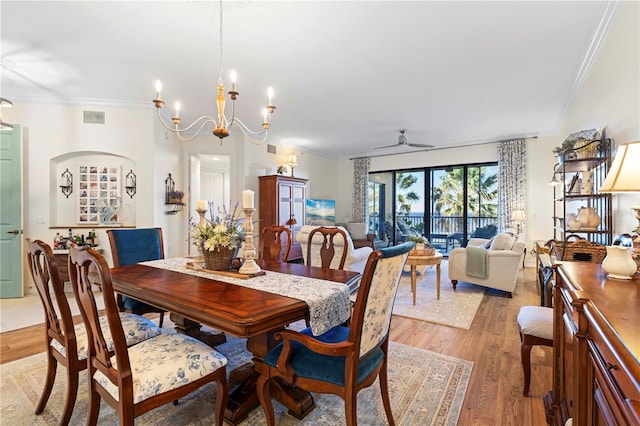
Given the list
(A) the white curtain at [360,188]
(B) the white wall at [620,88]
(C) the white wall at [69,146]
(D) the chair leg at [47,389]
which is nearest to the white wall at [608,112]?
(B) the white wall at [620,88]

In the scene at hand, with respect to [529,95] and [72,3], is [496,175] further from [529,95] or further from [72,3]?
[72,3]

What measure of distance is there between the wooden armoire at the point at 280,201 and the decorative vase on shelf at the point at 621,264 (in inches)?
195

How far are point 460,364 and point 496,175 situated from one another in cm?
566

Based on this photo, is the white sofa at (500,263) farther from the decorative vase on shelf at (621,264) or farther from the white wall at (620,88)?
the decorative vase on shelf at (621,264)

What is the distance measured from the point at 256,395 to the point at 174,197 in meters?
4.09

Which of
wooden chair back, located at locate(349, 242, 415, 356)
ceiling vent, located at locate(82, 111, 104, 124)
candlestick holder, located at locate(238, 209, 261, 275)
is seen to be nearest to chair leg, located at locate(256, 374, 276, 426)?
wooden chair back, located at locate(349, 242, 415, 356)

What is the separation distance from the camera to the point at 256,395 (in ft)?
6.14

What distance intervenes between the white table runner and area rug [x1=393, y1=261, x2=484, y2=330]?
2.01 metres

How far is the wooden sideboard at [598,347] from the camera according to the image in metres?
0.70

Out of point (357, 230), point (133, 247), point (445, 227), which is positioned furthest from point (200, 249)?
point (445, 227)

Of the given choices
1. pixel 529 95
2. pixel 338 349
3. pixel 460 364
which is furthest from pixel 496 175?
pixel 338 349

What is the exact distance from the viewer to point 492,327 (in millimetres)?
3170

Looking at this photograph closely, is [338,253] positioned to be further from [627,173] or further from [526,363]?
[627,173]

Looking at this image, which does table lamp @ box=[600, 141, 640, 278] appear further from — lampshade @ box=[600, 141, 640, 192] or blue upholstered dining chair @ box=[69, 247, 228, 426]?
blue upholstered dining chair @ box=[69, 247, 228, 426]
